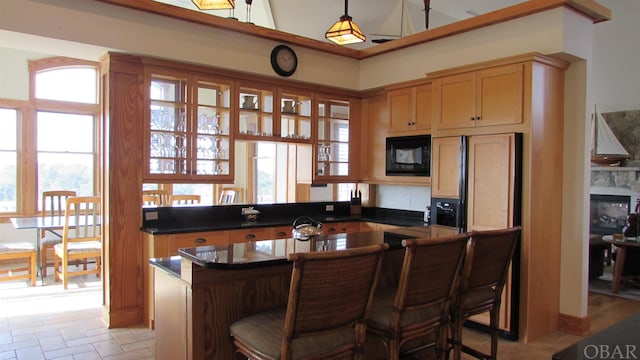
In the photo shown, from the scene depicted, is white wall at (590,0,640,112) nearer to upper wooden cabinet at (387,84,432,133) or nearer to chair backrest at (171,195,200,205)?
upper wooden cabinet at (387,84,432,133)

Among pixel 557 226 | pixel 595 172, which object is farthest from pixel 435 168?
pixel 595 172

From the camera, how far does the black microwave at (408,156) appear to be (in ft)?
15.3

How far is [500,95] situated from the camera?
377 centimetres

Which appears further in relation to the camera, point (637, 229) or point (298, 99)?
point (637, 229)

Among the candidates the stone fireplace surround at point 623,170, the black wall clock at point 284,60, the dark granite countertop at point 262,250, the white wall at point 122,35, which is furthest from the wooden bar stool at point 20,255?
the stone fireplace surround at point 623,170

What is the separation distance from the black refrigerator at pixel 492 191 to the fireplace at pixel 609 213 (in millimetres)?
5195

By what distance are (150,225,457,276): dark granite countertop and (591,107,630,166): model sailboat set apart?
239 inches

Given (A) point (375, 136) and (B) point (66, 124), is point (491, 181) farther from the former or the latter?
(B) point (66, 124)

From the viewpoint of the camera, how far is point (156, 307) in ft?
8.45

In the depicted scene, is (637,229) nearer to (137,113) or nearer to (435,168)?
(435,168)

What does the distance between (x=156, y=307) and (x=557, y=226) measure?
342 cm

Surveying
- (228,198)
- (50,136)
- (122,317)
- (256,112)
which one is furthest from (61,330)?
(50,136)

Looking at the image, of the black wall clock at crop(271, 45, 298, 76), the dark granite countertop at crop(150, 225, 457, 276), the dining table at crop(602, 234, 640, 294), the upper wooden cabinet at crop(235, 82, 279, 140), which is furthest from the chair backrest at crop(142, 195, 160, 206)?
the dining table at crop(602, 234, 640, 294)

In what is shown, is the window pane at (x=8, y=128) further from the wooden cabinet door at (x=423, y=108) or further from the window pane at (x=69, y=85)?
the wooden cabinet door at (x=423, y=108)
